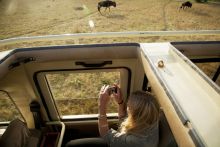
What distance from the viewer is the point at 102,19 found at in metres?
13.2

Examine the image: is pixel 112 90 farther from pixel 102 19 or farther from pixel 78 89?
pixel 102 19

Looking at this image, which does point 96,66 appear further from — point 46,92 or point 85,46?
point 46,92

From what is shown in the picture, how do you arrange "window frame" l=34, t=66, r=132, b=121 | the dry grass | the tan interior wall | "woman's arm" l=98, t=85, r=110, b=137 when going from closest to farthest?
the tan interior wall → "woman's arm" l=98, t=85, r=110, b=137 → "window frame" l=34, t=66, r=132, b=121 → the dry grass

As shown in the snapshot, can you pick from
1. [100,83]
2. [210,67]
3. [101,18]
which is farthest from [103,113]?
[101,18]

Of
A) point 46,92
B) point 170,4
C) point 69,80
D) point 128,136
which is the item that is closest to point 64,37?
point 46,92

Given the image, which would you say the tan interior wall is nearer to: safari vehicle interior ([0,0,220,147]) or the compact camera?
safari vehicle interior ([0,0,220,147])

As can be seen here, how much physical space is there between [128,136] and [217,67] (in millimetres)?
1476

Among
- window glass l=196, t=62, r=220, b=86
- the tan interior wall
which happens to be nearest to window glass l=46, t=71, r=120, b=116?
window glass l=196, t=62, r=220, b=86

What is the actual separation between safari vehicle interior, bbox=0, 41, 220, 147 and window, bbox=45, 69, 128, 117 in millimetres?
1554

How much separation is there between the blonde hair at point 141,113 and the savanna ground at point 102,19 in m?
6.59

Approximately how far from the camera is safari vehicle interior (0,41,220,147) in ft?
4.00

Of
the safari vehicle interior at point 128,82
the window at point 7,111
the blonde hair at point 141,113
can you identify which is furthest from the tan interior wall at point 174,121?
the window at point 7,111

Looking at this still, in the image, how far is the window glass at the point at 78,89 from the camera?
477 cm

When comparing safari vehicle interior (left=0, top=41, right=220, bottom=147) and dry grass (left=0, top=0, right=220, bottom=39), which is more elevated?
safari vehicle interior (left=0, top=41, right=220, bottom=147)
